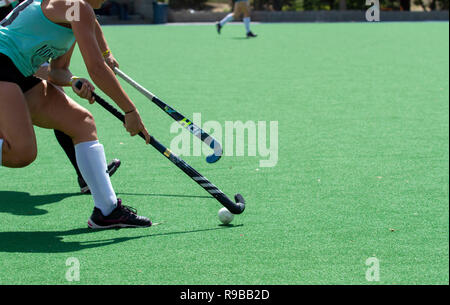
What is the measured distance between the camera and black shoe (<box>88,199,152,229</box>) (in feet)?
15.6

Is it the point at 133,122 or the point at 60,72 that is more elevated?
the point at 60,72

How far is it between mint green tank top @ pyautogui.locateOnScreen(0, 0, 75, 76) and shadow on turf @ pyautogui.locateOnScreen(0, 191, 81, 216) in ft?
3.58

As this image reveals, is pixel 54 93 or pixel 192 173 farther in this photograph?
pixel 192 173

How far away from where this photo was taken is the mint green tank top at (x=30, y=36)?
439cm

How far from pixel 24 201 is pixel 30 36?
1483 mm

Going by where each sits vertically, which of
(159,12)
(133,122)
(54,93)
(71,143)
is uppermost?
(54,93)

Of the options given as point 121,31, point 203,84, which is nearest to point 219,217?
point 203,84

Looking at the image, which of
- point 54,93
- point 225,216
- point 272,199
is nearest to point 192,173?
point 225,216

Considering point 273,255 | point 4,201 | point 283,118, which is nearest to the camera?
point 273,255

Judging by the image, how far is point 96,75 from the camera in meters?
4.32

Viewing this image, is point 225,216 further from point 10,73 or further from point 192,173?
point 10,73

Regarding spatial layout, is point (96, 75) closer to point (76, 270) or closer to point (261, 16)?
point (76, 270)

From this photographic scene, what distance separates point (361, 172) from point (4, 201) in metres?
2.80

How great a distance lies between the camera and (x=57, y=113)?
4.62m
